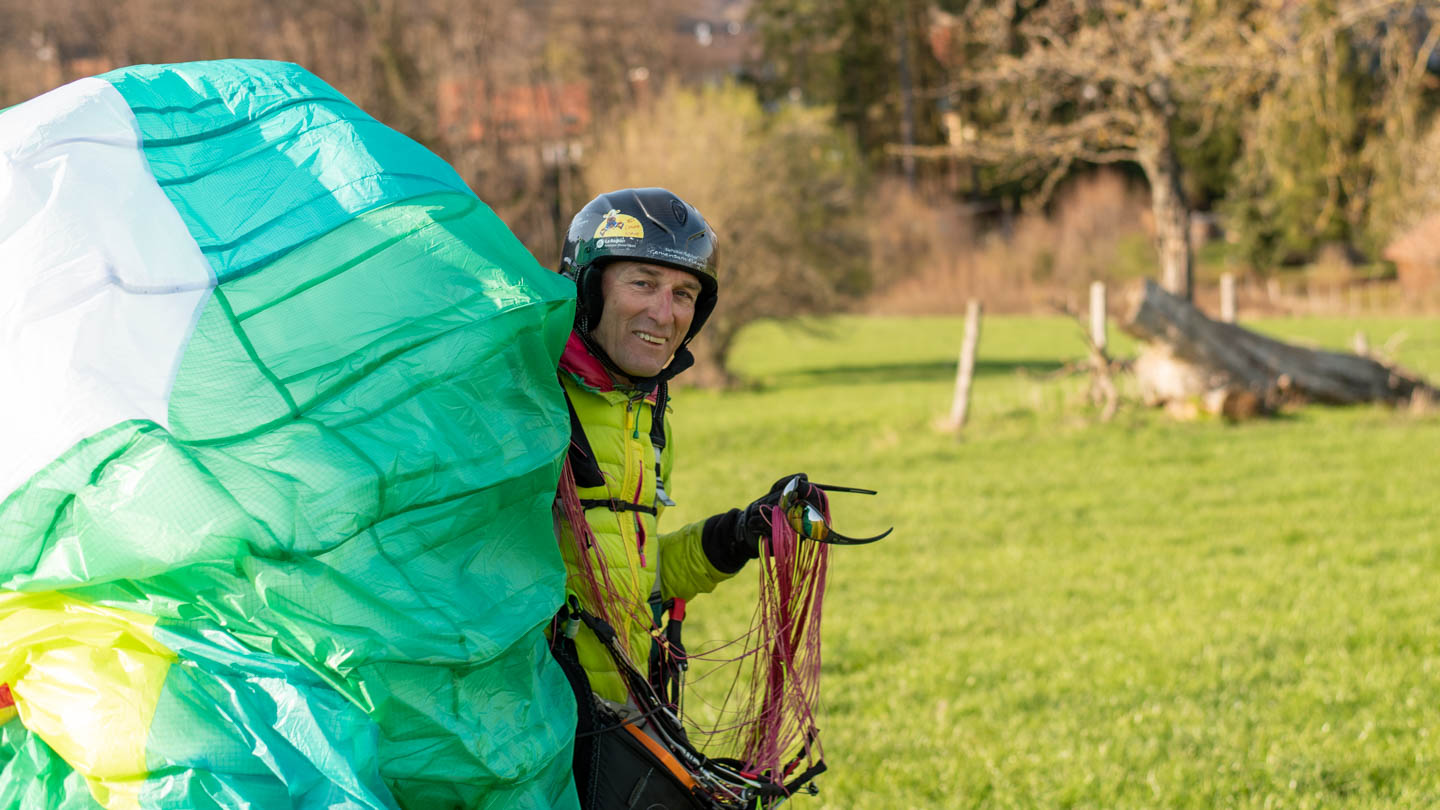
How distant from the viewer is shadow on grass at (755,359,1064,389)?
28.7 m

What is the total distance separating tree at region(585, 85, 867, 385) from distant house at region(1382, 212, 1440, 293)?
790 inches

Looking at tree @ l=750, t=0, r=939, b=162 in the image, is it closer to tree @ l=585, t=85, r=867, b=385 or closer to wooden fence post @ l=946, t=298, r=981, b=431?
tree @ l=585, t=85, r=867, b=385

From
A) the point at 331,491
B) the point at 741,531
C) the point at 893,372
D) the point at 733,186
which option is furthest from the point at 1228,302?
the point at 331,491

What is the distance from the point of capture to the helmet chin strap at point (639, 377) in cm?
282

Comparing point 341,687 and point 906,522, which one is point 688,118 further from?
point 341,687

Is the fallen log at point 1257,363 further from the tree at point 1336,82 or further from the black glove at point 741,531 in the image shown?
the black glove at point 741,531

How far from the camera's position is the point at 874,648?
6.80 metres

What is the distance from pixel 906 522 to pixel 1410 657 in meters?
5.01

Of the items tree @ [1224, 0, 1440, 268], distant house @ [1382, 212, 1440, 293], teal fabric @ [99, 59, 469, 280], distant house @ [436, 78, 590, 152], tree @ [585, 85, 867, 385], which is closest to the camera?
teal fabric @ [99, 59, 469, 280]

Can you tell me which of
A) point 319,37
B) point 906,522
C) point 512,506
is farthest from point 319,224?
point 319,37

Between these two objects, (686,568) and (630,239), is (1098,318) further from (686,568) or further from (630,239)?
(630,239)

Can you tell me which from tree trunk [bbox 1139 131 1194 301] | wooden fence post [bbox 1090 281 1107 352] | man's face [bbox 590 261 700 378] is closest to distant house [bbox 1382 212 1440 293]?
tree trunk [bbox 1139 131 1194 301]

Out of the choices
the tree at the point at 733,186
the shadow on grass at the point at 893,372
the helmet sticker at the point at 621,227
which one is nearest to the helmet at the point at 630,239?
the helmet sticker at the point at 621,227

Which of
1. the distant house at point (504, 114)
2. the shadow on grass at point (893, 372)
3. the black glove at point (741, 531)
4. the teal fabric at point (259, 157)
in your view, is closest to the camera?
the teal fabric at point (259, 157)
